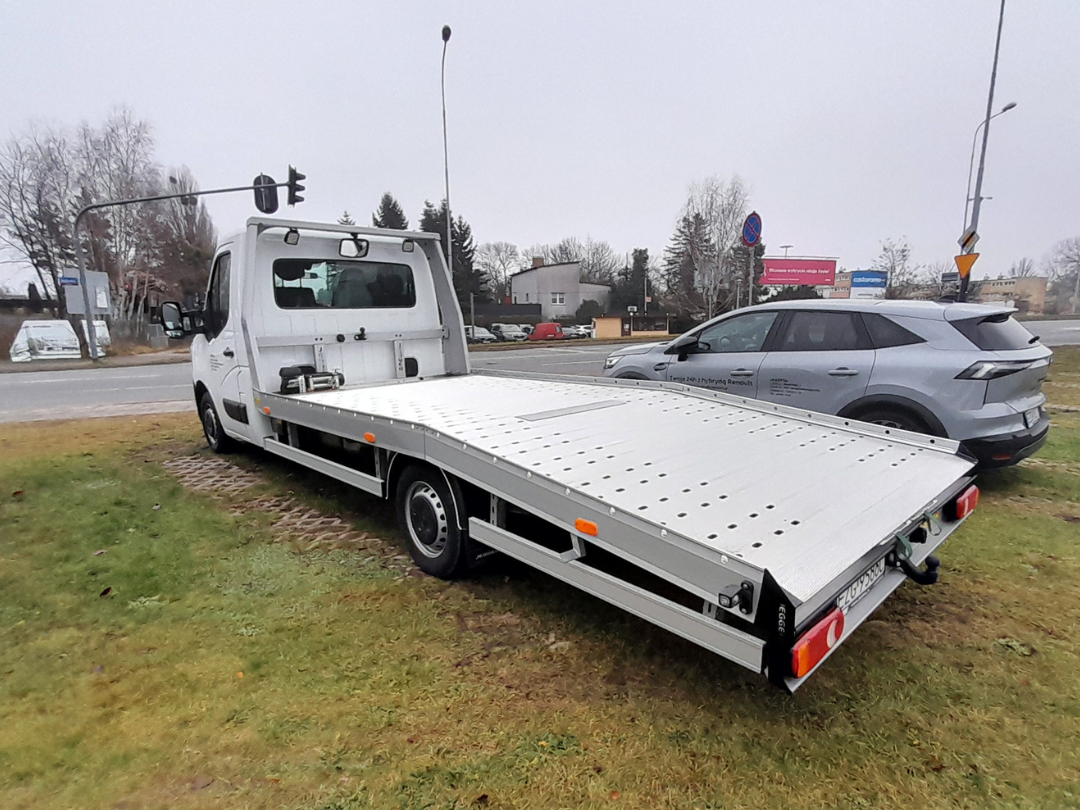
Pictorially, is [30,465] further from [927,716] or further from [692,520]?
[927,716]

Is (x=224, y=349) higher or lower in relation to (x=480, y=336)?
higher

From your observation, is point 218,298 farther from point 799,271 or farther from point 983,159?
point 799,271

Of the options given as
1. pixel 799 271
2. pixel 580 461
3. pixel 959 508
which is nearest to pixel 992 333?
pixel 959 508

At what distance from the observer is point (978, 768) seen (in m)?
2.18

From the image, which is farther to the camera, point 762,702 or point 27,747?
point 762,702

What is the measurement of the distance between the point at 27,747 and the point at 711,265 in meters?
37.5

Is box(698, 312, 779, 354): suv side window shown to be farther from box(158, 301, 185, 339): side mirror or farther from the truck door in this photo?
box(158, 301, 185, 339): side mirror

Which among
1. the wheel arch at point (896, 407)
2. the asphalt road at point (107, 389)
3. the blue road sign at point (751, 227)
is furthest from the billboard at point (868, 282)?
the wheel arch at point (896, 407)

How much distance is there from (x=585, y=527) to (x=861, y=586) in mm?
1114

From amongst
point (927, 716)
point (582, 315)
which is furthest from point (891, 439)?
point (582, 315)

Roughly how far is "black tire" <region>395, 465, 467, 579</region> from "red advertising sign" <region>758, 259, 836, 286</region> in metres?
42.2

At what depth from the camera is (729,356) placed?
20.0 ft

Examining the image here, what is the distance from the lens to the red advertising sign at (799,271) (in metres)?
41.8

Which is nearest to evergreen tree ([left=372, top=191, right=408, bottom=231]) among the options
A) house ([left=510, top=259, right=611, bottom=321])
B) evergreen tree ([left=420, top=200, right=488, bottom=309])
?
evergreen tree ([left=420, top=200, right=488, bottom=309])
